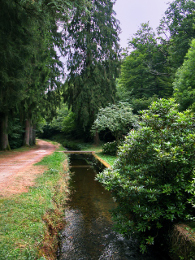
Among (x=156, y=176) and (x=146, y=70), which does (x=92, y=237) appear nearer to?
(x=156, y=176)

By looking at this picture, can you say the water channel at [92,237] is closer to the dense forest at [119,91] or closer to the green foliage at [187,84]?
the dense forest at [119,91]

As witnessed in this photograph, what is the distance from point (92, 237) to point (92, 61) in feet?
63.3

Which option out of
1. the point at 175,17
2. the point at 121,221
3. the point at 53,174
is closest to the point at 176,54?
the point at 175,17

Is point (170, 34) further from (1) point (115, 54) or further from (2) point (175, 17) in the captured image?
(1) point (115, 54)

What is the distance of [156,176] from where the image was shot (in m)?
3.21

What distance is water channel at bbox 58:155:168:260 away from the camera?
3.19 meters

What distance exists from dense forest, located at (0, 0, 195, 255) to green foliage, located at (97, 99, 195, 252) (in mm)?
15

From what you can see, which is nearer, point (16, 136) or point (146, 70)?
point (16, 136)

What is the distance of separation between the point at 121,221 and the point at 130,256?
1.73 feet

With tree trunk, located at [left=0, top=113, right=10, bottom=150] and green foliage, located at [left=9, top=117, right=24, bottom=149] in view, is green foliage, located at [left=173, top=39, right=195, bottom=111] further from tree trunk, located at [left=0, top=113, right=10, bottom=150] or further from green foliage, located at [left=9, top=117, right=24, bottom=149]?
green foliage, located at [left=9, top=117, right=24, bottom=149]

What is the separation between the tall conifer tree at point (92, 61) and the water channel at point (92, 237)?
14.6 m

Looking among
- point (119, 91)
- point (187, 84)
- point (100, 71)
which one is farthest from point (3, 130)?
point (119, 91)

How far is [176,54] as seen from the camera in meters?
20.1

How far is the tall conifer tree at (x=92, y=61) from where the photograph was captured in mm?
19984
